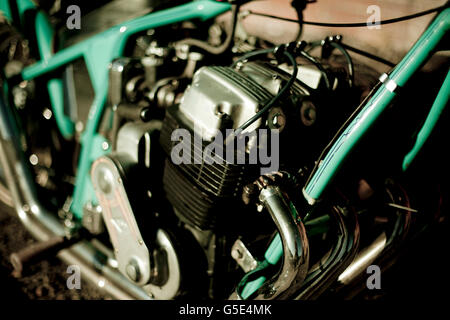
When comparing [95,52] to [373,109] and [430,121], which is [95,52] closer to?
[373,109]

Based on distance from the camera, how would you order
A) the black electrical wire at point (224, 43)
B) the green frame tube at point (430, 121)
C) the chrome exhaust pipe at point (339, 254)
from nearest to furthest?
the green frame tube at point (430, 121) → the chrome exhaust pipe at point (339, 254) → the black electrical wire at point (224, 43)

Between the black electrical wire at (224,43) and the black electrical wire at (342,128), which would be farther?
the black electrical wire at (224,43)

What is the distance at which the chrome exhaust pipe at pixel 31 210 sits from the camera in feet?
4.90

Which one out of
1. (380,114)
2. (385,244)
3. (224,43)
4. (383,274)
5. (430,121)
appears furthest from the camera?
(383,274)

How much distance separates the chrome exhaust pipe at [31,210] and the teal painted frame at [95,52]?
143 millimetres

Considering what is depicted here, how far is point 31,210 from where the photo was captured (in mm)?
1671

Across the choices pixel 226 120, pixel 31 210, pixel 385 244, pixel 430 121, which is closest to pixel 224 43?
pixel 226 120

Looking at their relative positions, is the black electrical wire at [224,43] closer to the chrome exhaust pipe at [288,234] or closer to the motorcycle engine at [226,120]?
the motorcycle engine at [226,120]

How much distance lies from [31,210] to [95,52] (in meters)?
0.79

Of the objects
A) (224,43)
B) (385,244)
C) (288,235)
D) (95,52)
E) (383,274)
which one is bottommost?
(383,274)

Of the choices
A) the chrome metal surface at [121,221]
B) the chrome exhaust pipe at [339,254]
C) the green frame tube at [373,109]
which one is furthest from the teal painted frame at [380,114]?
the chrome metal surface at [121,221]

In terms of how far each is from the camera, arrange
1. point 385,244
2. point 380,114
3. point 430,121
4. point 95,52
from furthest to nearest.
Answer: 1. point 95,52
2. point 385,244
3. point 430,121
4. point 380,114

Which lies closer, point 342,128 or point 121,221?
point 342,128

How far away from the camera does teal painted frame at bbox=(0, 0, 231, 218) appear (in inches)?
52.4
